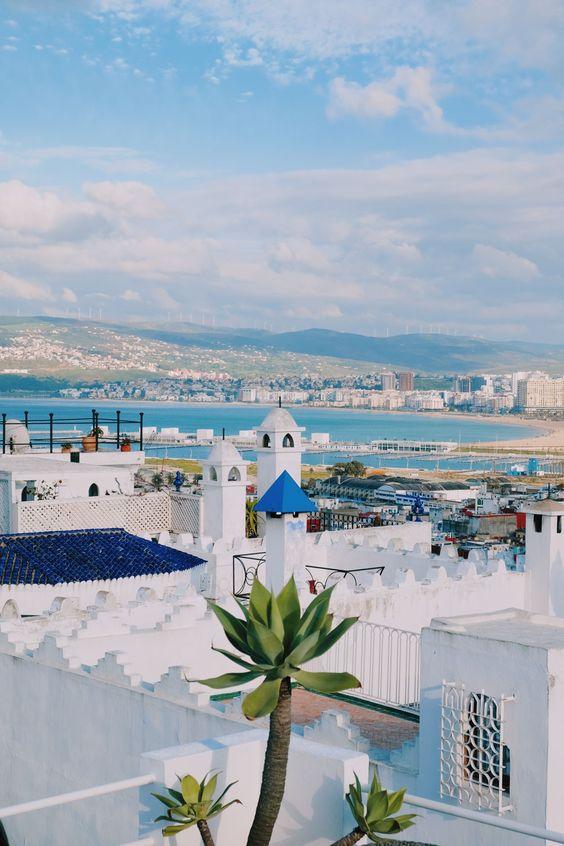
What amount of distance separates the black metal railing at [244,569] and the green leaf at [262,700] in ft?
30.4

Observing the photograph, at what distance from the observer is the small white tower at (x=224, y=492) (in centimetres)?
1797

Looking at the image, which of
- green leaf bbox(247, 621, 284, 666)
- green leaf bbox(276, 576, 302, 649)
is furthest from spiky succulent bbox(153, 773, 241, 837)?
green leaf bbox(276, 576, 302, 649)

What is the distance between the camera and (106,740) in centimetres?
943

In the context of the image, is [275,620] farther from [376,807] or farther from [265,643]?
[376,807]

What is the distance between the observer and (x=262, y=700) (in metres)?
5.47

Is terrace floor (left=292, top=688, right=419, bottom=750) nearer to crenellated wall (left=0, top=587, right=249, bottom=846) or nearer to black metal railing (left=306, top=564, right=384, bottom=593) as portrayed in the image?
crenellated wall (left=0, top=587, right=249, bottom=846)

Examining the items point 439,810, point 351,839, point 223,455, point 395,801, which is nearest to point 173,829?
point 351,839

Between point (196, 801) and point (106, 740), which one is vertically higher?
point (196, 801)

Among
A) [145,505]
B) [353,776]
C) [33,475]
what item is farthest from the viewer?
[145,505]

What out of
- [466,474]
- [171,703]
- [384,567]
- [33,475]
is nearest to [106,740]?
[171,703]

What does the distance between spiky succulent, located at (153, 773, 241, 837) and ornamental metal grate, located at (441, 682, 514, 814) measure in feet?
9.87

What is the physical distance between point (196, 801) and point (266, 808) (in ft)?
1.25

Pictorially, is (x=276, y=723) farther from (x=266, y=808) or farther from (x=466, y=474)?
(x=466, y=474)

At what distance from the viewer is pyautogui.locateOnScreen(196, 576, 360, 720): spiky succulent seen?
5.48 meters
